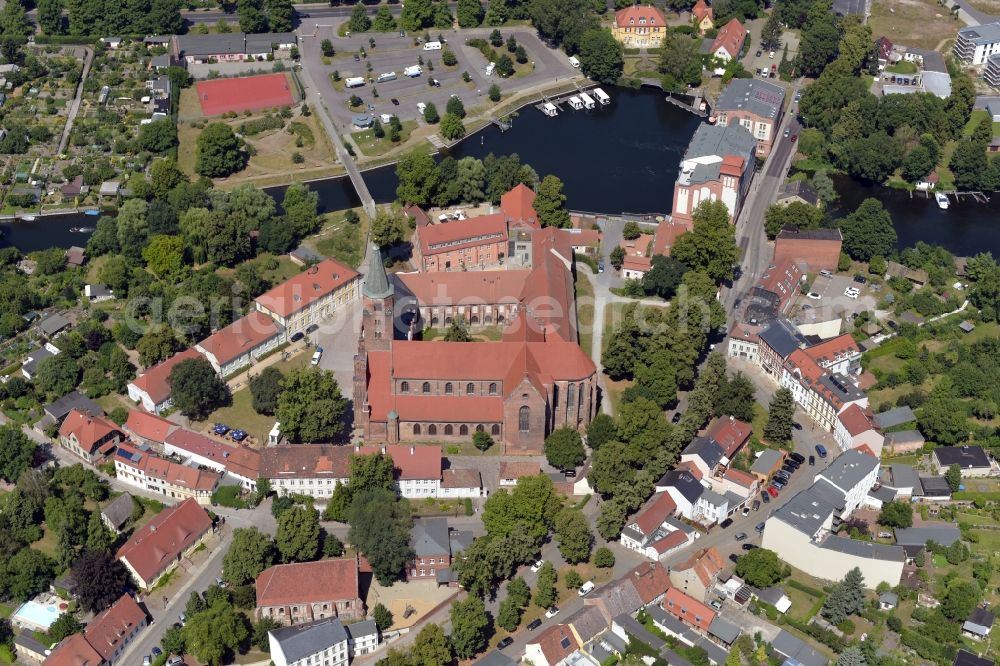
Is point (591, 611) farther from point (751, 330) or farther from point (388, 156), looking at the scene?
point (388, 156)

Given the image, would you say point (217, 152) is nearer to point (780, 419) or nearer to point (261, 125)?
point (261, 125)

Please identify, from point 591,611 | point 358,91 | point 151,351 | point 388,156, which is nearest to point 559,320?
point 591,611

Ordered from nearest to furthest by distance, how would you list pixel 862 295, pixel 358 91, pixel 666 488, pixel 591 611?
1. pixel 591 611
2. pixel 666 488
3. pixel 862 295
4. pixel 358 91

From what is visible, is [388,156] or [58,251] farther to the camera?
[388,156]

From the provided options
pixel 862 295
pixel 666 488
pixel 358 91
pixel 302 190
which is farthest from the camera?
pixel 358 91

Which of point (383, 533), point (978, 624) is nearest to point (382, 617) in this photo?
point (383, 533)

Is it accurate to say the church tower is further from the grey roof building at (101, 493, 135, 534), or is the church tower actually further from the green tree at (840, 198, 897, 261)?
the green tree at (840, 198, 897, 261)

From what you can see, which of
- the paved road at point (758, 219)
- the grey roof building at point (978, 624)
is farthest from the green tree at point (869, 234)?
the grey roof building at point (978, 624)
